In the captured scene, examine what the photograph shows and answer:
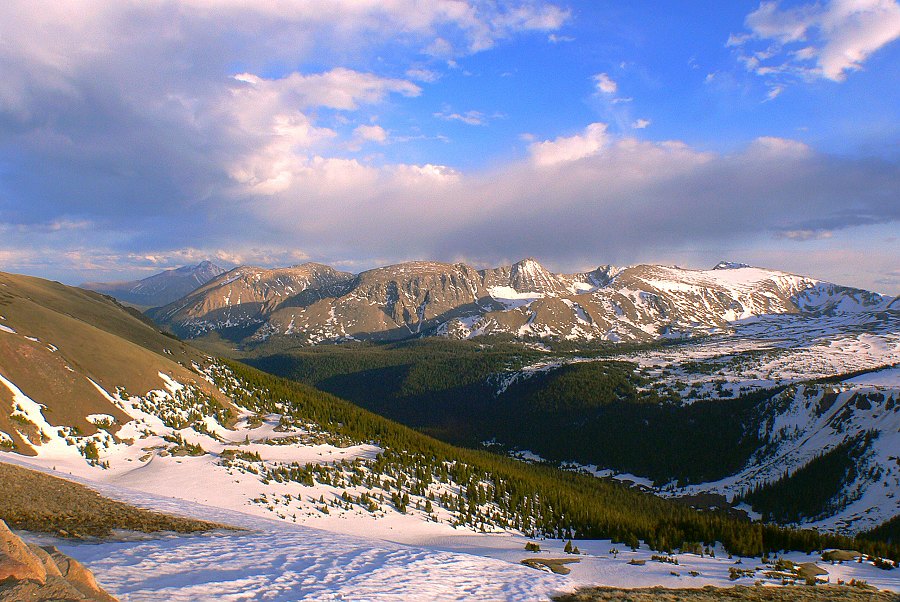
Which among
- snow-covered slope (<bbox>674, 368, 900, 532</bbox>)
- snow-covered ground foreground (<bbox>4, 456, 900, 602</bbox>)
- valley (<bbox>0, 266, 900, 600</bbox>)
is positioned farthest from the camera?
snow-covered slope (<bbox>674, 368, 900, 532</bbox>)

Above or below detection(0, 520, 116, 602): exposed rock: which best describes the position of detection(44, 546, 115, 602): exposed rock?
below

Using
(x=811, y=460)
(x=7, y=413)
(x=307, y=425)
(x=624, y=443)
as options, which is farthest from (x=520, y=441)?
(x=7, y=413)

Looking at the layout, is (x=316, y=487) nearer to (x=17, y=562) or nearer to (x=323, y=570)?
(x=323, y=570)

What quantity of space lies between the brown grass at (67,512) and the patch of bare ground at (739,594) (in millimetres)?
18151

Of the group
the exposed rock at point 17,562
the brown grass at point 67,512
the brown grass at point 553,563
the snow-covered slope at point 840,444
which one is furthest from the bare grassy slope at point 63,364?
the snow-covered slope at point 840,444

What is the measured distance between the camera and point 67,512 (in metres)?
22.5

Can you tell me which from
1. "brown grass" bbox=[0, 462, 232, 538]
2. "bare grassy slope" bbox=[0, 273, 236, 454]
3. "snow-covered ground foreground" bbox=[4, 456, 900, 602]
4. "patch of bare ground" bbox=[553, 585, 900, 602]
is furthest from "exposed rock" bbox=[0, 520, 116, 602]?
"bare grassy slope" bbox=[0, 273, 236, 454]

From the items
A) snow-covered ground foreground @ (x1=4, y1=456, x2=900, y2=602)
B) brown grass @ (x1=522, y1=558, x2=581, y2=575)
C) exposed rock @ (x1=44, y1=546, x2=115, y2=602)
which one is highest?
exposed rock @ (x1=44, y1=546, x2=115, y2=602)

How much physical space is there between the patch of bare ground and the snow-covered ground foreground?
3.08 ft

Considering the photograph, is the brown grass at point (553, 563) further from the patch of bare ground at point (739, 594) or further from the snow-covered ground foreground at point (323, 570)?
the patch of bare ground at point (739, 594)

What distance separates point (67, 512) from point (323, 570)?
1382 centimetres

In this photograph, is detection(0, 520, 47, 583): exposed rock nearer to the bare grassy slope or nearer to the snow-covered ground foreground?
the snow-covered ground foreground

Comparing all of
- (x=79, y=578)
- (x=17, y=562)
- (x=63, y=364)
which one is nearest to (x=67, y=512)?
(x=79, y=578)

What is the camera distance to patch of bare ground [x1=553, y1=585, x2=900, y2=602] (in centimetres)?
1938
